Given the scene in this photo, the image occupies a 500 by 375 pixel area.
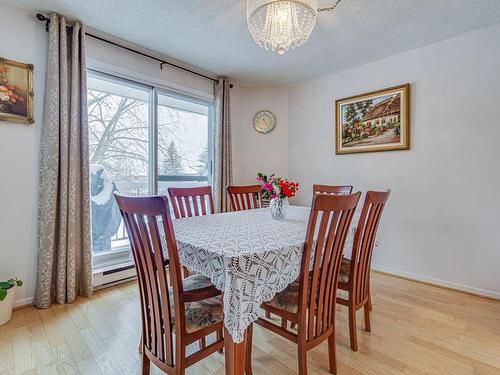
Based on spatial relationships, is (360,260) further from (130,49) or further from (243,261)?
(130,49)

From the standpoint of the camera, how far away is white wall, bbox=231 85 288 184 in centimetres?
380

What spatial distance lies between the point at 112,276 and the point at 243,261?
6.83 feet

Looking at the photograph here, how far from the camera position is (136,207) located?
3.43 feet

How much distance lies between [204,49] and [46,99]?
1.52 m

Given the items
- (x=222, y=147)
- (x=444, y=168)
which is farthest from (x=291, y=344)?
(x=222, y=147)

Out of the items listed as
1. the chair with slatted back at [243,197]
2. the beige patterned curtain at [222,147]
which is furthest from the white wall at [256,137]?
the chair with slatted back at [243,197]

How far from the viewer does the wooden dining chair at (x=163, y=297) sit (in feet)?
3.43

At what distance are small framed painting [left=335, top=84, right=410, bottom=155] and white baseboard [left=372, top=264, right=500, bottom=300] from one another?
4.39 ft

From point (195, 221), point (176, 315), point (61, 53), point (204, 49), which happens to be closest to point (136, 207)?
point (176, 315)

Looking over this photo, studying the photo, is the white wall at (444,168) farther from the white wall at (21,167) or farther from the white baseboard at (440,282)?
the white wall at (21,167)

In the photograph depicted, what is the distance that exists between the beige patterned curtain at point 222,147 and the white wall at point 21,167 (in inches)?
70.4

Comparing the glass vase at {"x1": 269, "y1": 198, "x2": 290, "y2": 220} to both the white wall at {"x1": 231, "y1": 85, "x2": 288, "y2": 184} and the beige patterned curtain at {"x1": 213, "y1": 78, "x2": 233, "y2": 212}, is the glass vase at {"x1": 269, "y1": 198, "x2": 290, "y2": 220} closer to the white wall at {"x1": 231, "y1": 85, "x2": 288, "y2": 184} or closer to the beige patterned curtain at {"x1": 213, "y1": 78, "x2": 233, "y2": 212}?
the beige patterned curtain at {"x1": 213, "y1": 78, "x2": 233, "y2": 212}

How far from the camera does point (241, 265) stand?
3.35 feet

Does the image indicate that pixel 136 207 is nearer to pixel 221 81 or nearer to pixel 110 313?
pixel 110 313
